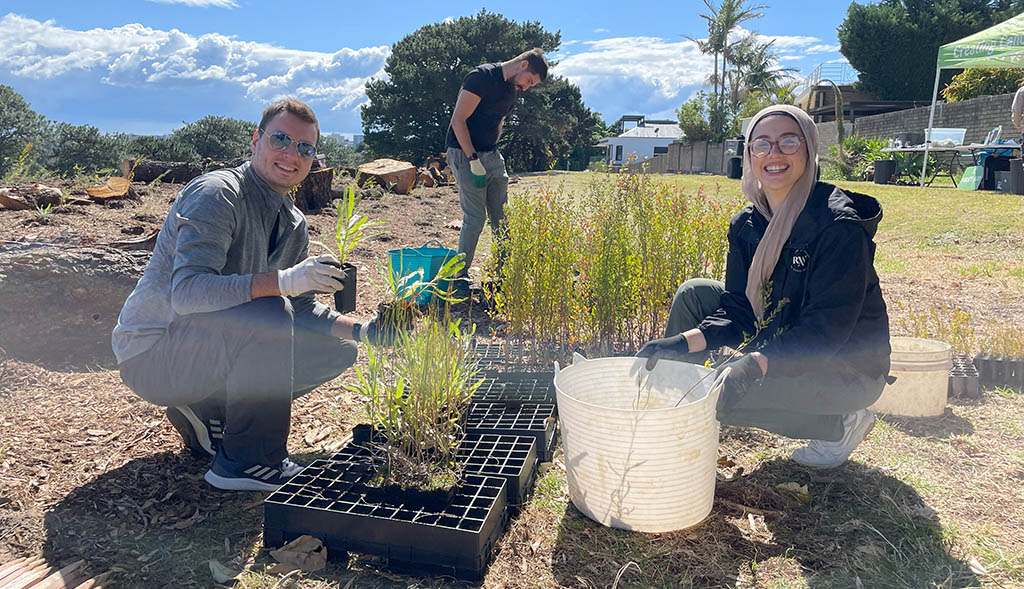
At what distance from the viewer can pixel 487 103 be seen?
5016 mm

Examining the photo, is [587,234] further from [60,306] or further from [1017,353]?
[60,306]

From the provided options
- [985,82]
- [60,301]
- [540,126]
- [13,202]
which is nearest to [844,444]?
[60,301]

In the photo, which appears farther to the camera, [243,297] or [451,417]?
[451,417]

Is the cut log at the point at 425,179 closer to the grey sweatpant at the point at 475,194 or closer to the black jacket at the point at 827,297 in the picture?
the grey sweatpant at the point at 475,194

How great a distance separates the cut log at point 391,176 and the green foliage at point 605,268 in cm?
867

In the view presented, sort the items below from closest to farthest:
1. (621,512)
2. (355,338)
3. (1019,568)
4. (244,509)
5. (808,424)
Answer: (1019,568) → (621,512) → (244,509) → (808,424) → (355,338)

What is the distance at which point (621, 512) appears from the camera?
2.13 m

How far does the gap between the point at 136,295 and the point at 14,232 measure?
4.25 metres

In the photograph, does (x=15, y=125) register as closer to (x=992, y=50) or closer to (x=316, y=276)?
(x=316, y=276)

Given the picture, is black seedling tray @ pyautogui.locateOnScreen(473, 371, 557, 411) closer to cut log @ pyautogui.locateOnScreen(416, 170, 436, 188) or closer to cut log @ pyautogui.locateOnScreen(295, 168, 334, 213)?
cut log @ pyautogui.locateOnScreen(295, 168, 334, 213)

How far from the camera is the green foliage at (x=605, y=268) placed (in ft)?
11.6

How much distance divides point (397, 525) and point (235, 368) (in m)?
0.88

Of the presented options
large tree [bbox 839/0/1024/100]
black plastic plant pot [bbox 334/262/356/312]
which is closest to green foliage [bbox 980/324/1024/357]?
black plastic plant pot [bbox 334/262/356/312]

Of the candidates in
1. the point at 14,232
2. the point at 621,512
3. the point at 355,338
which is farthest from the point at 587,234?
the point at 14,232
